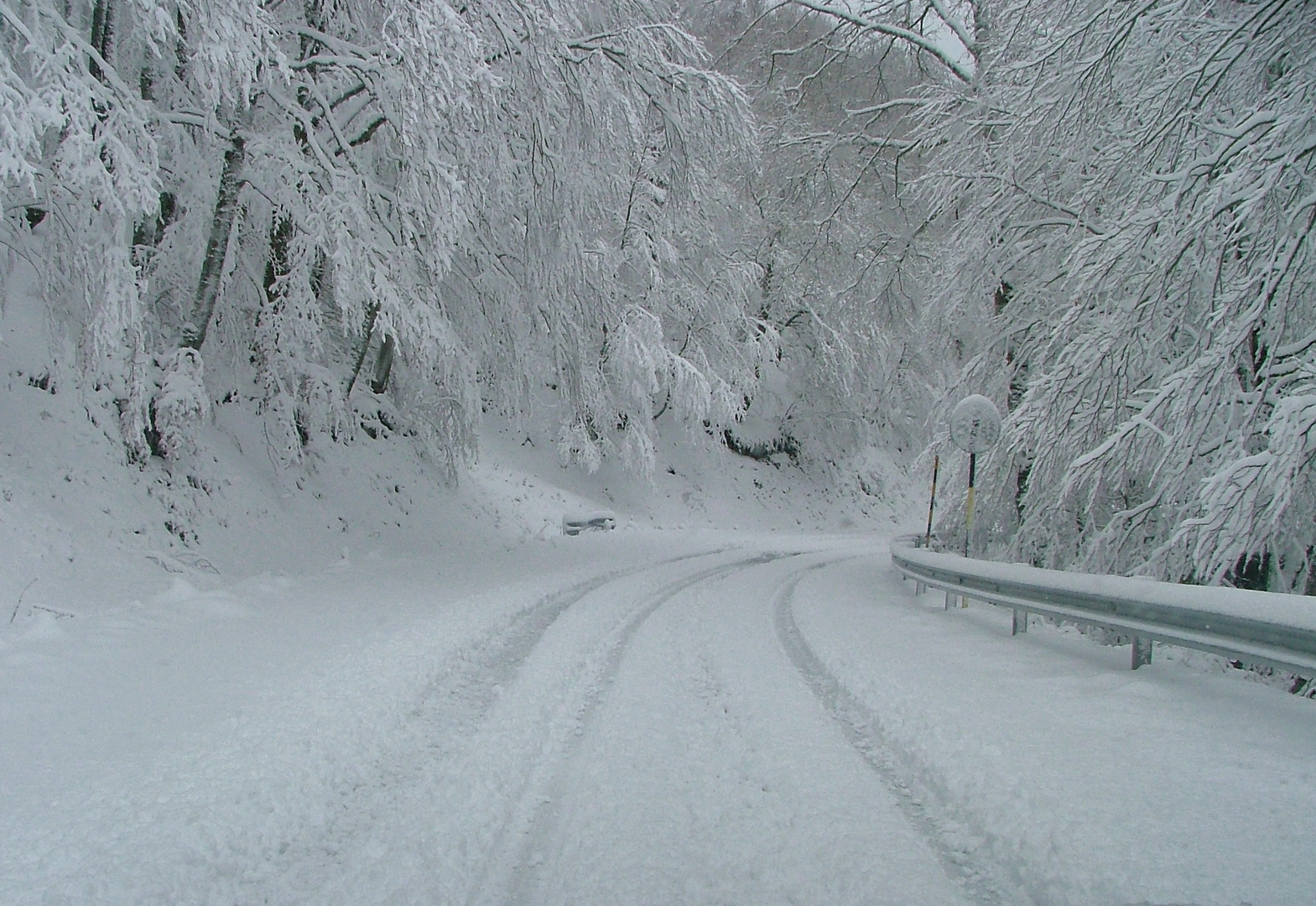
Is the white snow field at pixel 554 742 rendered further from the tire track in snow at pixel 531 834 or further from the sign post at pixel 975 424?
the sign post at pixel 975 424

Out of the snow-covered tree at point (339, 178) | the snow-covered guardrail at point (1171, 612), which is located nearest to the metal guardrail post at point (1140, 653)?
the snow-covered guardrail at point (1171, 612)

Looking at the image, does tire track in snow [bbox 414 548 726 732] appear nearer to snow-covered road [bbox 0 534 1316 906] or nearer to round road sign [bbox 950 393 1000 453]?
snow-covered road [bbox 0 534 1316 906]

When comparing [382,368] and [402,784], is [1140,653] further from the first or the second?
[382,368]

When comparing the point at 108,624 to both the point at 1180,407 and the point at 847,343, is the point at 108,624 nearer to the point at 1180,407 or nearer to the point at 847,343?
the point at 1180,407

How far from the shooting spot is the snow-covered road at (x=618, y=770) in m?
3.17

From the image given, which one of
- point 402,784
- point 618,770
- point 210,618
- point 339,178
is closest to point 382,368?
point 339,178

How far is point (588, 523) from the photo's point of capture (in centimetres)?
2123

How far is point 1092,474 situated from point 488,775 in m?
6.50

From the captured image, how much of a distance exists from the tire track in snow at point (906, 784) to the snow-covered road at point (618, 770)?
0.02 metres

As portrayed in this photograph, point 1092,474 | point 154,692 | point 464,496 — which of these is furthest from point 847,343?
point 154,692

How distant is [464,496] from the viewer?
18672 mm

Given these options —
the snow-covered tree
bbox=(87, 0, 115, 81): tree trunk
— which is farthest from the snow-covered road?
bbox=(87, 0, 115, 81): tree trunk

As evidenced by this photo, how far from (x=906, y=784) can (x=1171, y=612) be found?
10.0 ft

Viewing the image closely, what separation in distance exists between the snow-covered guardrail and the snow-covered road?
418 mm
